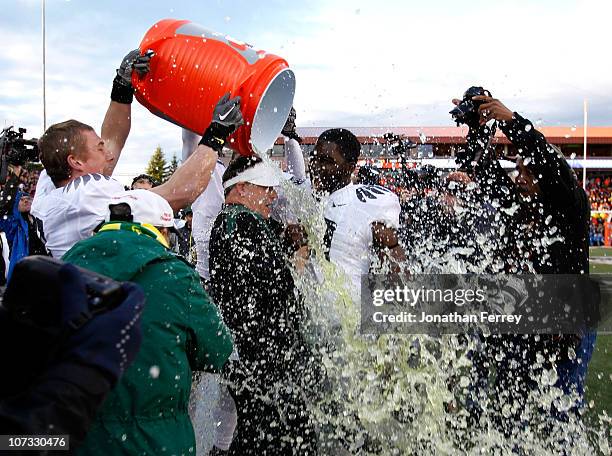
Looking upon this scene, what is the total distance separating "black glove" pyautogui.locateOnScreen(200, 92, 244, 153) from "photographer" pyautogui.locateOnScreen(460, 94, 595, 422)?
1.34 meters

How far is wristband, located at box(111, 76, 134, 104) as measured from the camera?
2.88 m

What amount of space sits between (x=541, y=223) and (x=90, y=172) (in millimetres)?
2180

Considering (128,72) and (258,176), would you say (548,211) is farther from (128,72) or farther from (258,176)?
(128,72)

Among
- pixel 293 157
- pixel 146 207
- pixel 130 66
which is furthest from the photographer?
pixel 293 157

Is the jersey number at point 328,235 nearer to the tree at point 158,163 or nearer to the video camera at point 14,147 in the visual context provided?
the video camera at point 14,147

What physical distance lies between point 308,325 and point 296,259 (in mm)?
383

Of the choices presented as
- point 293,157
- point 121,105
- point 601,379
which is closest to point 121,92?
point 121,105

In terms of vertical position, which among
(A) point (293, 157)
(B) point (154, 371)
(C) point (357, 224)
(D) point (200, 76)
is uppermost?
(D) point (200, 76)

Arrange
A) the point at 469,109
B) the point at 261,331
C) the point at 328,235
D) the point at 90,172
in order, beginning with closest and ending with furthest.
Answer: the point at 90,172 < the point at 261,331 < the point at 469,109 < the point at 328,235

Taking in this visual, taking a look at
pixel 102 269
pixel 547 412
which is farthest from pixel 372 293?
pixel 102 269

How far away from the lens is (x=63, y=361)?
1.16 meters

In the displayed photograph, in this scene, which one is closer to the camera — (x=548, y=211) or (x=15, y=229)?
(x=548, y=211)

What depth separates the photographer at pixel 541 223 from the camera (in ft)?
9.70

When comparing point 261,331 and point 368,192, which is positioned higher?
point 368,192
